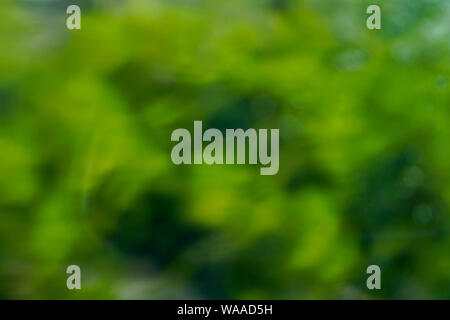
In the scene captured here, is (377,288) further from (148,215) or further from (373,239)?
(148,215)

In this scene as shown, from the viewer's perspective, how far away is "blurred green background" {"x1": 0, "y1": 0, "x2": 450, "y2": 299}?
55.6 inches

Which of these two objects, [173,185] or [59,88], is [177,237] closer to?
[173,185]

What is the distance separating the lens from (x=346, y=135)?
57.5 inches

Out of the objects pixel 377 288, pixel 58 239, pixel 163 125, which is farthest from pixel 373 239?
pixel 58 239

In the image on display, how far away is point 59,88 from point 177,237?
454mm

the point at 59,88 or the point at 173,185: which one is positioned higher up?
the point at 59,88

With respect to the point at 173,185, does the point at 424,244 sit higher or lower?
lower

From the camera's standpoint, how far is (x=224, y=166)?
145 cm

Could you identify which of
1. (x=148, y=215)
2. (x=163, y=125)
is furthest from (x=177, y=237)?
(x=163, y=125)

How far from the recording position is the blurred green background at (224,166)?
1.41 meters

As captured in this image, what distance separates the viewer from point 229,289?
1480mm
